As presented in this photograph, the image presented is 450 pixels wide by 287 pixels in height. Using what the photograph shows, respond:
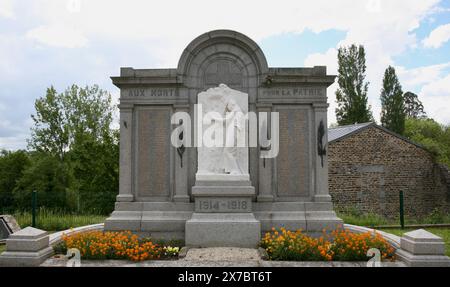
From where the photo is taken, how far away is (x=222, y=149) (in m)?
9.38

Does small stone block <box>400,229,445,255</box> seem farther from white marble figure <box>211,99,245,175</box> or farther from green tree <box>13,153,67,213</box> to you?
green tree <box>13,153,67,213</box>

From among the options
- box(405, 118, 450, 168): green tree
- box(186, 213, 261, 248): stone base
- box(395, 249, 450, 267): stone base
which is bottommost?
box(395, 249, 450, 267): stone base

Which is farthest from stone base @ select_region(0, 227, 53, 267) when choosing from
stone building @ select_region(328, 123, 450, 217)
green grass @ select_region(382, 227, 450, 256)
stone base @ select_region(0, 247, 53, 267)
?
stone building @ select_region(328, 123, 450, 217)

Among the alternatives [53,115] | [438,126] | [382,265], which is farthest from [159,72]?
[438,126]

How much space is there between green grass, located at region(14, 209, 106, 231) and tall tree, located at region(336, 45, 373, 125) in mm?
23309

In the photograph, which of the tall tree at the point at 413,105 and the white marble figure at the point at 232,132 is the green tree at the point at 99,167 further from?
the tall tree at the point at 413,105

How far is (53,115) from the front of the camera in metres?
33.4

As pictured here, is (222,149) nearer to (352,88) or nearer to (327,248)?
(327,248)

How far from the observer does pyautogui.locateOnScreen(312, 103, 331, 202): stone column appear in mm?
9508

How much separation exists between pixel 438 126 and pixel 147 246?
1623 inches

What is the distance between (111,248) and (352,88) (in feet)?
93.0

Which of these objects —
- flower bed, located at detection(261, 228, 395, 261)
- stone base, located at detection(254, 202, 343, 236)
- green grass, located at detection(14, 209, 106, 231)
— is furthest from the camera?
green grass, located at detection(14, 209, 106, 231)

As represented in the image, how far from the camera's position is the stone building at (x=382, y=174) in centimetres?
1964

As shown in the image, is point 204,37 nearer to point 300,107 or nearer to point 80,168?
point 300,107
